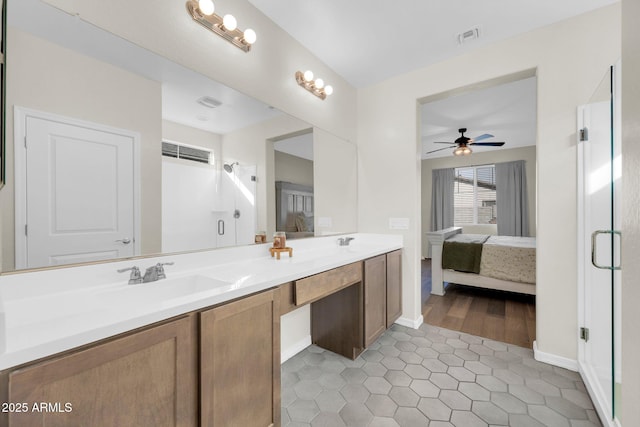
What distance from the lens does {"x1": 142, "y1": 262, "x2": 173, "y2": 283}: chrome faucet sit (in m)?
1.17

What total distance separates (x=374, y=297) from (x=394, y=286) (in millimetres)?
399

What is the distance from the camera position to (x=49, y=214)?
1.01 metres

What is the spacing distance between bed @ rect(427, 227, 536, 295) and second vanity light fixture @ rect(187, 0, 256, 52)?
311 cm

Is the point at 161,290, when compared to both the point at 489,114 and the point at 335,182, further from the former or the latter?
the point at 489,114

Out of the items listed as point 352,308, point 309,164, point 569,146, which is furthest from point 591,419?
point 309,164

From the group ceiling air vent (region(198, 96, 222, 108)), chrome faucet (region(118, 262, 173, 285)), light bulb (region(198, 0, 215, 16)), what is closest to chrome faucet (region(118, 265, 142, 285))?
chrome faucet (region(118, 262, 173, 285))

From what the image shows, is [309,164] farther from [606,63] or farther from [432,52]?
[606,63]

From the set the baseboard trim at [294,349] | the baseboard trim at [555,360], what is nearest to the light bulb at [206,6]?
the baseboard trim at [294,349]

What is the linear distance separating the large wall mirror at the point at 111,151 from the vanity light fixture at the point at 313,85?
540 mm

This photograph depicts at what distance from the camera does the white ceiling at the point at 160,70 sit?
100 cm

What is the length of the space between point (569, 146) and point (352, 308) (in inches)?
75.5

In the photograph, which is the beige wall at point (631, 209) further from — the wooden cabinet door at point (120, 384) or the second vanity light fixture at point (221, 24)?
the second vanity light fixture at point (221, 24)

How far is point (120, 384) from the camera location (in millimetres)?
743

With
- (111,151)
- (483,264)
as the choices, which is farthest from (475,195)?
(111,151)
